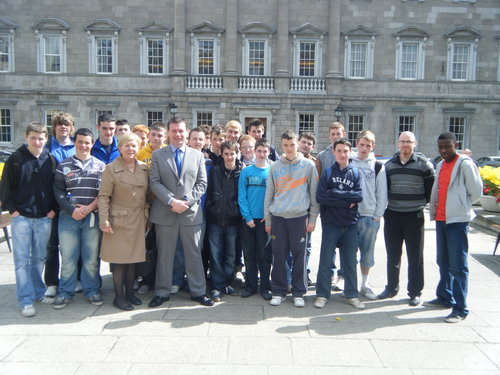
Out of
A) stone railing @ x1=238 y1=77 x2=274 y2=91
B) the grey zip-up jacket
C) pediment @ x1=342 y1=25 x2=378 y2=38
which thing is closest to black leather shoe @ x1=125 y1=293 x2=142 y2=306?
the grey zip-up jacket

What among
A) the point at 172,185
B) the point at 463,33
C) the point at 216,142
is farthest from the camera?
the point at 463,33

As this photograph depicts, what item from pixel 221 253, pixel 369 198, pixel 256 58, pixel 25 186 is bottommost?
pixel 221 253

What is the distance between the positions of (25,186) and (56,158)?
75 cm

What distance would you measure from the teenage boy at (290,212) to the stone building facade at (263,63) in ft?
62.7

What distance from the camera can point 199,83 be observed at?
24.4 metres

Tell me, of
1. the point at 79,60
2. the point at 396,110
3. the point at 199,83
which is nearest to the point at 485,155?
the point at 396,110

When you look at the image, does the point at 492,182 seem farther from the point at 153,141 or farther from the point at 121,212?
the point at 121,212

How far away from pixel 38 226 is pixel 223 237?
2.48m

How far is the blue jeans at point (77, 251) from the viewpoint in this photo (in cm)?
538

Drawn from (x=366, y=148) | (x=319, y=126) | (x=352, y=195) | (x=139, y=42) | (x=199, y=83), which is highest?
(x=139, y=42)

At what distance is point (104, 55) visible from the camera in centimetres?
2480

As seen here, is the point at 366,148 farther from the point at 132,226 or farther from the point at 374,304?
the point at 132,226

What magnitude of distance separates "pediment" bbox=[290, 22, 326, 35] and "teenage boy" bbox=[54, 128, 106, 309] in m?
21.5

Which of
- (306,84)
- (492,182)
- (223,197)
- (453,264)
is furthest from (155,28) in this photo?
(453,264)
